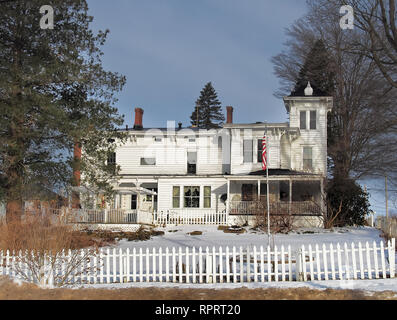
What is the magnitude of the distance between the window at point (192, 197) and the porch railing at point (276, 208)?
133 inches

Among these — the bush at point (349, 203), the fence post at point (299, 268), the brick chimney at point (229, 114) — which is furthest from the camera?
the brick chimney at point (229, 114)

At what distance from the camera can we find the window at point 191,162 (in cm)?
3288

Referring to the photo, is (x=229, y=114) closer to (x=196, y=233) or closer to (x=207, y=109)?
(x=196, y=233)

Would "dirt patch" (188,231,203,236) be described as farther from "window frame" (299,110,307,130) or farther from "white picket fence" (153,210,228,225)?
"window frame" (299,110,307,130)

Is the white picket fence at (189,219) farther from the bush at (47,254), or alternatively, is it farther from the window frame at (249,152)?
the bush at (47,254)

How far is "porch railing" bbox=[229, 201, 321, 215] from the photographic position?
84.7 feet

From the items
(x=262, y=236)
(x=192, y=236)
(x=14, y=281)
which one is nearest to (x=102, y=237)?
(x=192, y=236)

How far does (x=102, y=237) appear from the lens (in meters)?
22.2

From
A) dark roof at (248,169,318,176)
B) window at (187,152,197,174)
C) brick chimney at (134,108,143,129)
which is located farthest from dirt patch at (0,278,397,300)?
brick chimney at (134,108,143,129)

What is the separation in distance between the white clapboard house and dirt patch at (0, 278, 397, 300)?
57.6ft

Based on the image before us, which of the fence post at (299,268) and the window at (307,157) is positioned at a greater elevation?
the window at (307,157)

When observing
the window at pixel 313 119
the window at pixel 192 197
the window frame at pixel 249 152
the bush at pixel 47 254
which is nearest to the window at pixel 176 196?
the window at pixel 192 197
